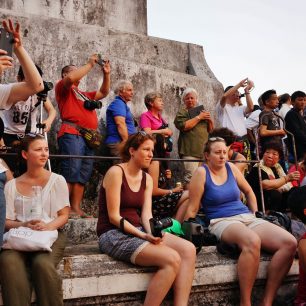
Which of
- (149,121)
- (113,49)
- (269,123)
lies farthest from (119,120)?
(269,123)

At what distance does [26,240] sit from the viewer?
13.5 feet

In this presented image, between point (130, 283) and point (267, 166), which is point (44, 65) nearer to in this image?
point (267, 166)

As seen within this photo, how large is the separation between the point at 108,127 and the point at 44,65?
1.32 metres

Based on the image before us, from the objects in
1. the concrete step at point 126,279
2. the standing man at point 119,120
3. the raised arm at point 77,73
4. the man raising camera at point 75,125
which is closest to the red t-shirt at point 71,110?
the man raising camera at point 75,125

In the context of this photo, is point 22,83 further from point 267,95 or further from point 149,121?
point 267,95

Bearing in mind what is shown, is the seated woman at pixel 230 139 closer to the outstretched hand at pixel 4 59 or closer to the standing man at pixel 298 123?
the standing man at pixel 298 123

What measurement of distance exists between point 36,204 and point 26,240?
445mm

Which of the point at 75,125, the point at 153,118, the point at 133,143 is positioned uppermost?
the point at 153,118

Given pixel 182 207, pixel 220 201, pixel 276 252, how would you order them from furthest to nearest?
1. pixel 182 207
2. pixel 220 201
3. pixel 276 252

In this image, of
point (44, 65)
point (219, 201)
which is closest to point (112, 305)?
point (219, 201)

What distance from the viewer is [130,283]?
14.6 feet

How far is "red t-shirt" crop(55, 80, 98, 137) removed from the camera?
6633 mm

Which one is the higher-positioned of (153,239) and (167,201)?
(167,201)

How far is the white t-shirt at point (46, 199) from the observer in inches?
177
